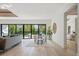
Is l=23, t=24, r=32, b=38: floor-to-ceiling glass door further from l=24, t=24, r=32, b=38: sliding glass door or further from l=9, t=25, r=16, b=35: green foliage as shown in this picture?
l=9, t=25, r=16, b=35: green foliage

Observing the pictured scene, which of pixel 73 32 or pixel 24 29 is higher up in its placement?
pixel 24 29

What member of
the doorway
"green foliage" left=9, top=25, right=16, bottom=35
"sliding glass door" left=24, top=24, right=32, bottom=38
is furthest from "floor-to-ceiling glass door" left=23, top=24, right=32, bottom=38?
the doorway

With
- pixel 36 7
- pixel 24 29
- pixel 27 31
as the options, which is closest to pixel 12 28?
pixel 24 29

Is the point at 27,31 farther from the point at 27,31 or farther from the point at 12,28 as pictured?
the point at 12,28

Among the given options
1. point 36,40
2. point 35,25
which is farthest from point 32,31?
point 36,40

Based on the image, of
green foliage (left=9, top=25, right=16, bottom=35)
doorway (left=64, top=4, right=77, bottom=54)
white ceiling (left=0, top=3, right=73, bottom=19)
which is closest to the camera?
doorway (left=64, top=4, right=77, bottom=54)

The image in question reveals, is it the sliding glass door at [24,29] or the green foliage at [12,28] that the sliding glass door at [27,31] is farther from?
the green foliage at [12,28]

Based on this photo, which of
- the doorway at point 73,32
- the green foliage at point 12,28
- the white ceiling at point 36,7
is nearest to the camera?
the doorway at point 73,32

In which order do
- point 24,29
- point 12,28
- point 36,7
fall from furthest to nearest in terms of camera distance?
point 24,29
point 12,28
point 36,7

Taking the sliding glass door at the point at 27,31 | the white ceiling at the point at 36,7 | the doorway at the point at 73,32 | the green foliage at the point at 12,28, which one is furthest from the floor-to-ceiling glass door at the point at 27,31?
the white ceiling at the point at 36,7

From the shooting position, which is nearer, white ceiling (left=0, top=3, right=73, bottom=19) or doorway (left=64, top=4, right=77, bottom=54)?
doorway (left=64, top=4, right=77, bottom=54)

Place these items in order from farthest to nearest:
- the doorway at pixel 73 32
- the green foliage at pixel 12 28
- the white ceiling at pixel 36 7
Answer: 1. the green foliage at pixel 12 28
2. the white ceiling at pixel 36 7
3. the doorway at pixel 73 32

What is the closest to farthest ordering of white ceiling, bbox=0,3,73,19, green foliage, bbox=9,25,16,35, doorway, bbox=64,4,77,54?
doorway, bbox=64,4,77,54 < white ceiling, bbox=0,3,73,19 < green foliage, bbox=9,25,16,35

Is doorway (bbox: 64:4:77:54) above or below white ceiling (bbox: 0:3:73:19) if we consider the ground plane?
below
